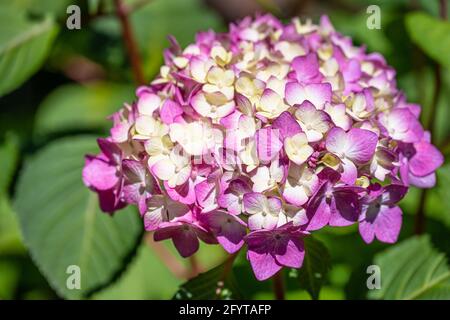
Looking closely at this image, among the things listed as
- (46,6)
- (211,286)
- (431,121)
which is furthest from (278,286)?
(46,6)

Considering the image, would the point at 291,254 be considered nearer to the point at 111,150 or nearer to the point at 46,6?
the point at 111,150

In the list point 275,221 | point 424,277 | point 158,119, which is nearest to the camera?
point 275,221

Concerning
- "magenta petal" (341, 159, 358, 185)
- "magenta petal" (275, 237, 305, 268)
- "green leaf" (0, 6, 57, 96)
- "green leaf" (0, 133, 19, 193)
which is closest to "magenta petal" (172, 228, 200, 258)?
"magenta petal" (275, 237, 305, 268)

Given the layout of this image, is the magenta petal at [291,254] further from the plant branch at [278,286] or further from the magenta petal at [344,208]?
the plant branch at [278,286]

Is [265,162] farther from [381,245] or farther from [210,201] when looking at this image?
[381,245]

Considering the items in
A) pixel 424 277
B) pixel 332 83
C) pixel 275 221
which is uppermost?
pixel 332 83
